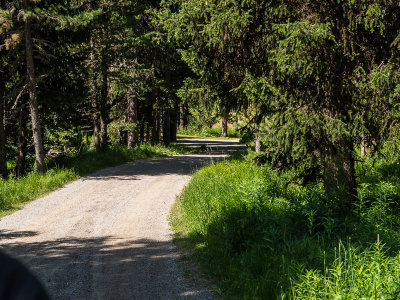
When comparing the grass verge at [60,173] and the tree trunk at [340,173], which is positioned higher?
the tree trunk at [340,173]

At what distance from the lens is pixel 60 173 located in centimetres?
1409

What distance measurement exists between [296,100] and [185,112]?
24704 millimetres

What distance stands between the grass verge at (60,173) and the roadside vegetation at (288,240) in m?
4.85

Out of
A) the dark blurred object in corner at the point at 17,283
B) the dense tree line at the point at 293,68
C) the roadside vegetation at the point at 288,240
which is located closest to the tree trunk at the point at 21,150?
the dense tree line at the point at 293,68

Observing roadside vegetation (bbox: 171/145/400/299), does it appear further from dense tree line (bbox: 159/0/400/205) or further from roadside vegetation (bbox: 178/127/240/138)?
roadside vegetation (bbox: 178/127/240/138)

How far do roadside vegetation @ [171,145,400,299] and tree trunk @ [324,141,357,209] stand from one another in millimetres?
194

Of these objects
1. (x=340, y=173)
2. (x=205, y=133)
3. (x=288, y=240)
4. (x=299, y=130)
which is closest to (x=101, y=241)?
(x=288, y=240)

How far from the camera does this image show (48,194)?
39.9 ft

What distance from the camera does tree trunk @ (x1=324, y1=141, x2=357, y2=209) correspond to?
7566mm

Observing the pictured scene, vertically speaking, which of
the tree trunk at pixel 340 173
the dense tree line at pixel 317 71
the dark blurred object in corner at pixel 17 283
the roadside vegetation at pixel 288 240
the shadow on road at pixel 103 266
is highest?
the dense tree line at pixel 317 71

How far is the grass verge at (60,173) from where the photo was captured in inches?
440

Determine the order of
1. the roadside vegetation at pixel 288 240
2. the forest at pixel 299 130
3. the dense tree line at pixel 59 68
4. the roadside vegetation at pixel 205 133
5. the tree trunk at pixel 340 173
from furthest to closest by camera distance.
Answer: the roadside vegetation at pixel 205 133 → the dense tree line at pixel 59 68 → the tree trunk at pixel 340 173 → the forest at pixel 299 130 → the roadside vegetation at pixel 288 240

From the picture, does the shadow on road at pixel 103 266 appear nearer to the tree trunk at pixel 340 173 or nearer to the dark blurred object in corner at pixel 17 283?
the tree trunk at pixel 340 173

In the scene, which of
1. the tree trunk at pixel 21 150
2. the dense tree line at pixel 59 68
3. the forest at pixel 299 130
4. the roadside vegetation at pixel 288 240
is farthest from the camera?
the tree trunk at pixel 21 150
